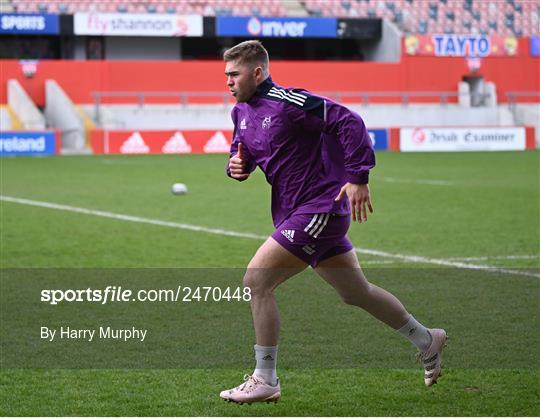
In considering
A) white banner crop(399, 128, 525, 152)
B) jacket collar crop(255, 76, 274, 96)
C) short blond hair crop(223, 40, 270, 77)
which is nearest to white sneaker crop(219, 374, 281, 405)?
jacket collar crop(255, 76, 274, 96)

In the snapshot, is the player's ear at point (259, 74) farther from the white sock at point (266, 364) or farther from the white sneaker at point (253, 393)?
the white sneaker at point (253, 393)

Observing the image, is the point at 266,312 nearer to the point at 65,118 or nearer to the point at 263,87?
the point at 263,87

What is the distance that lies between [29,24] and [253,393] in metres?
33.7

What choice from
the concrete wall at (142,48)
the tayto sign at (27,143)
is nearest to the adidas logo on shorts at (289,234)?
the tayto sign at (27,143)

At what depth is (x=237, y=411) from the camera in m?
5.39

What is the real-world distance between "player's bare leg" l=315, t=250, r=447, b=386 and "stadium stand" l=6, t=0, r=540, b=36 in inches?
1348

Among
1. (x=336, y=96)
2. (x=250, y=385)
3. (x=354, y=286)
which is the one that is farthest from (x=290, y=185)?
(x=336, y=96)

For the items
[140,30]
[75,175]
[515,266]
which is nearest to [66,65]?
[140,30]

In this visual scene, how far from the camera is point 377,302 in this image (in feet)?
18.9

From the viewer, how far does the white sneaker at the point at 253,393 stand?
5340 millimetres

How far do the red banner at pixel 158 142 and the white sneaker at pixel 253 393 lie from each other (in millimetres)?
26580

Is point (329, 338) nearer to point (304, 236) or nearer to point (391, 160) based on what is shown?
point (304, 236)

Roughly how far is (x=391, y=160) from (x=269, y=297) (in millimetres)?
23215

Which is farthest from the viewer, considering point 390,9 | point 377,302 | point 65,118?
point 390,9
